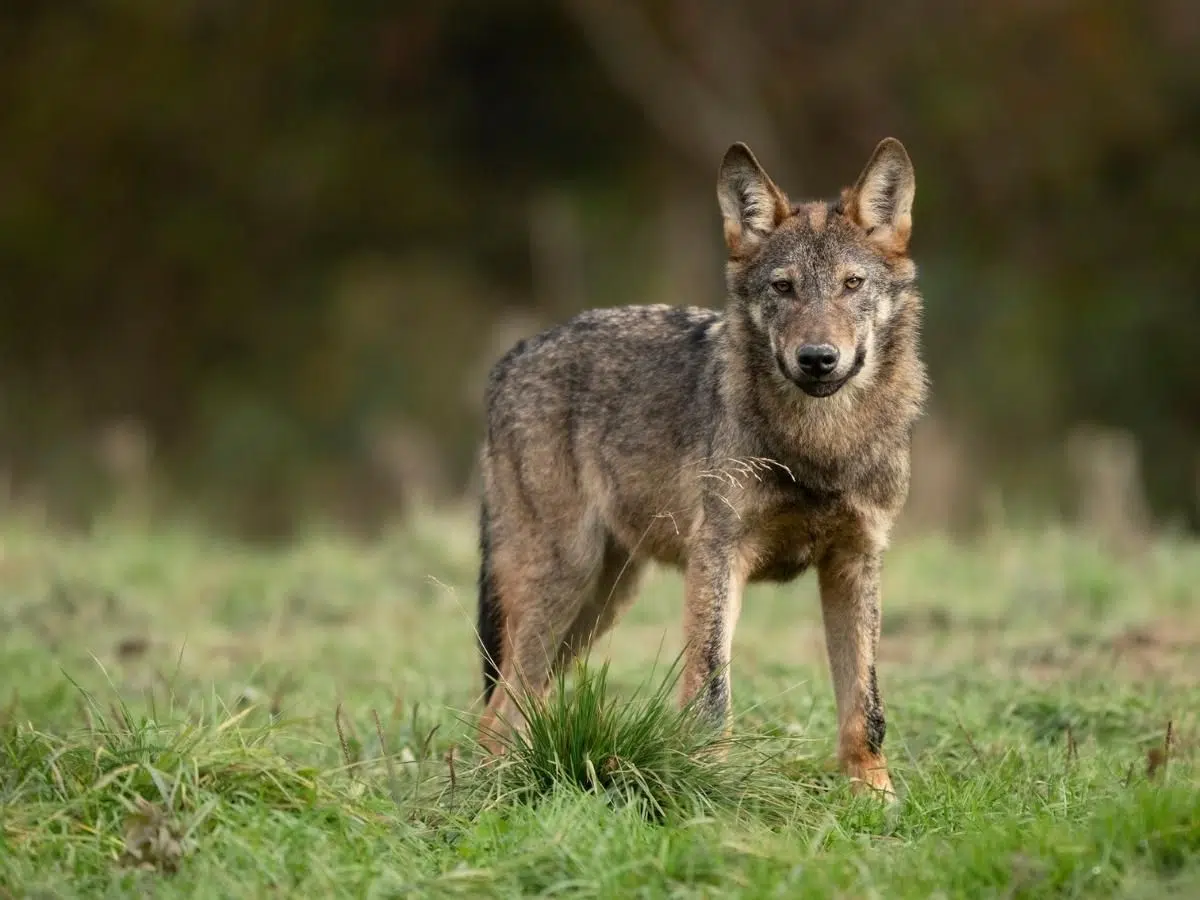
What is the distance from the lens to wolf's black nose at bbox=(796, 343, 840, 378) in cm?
648

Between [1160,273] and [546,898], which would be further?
[1160,273]

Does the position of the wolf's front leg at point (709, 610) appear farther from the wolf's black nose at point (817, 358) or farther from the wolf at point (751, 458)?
the wolf's black nose at point (817, 358)

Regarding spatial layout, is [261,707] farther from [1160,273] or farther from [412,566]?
[1160,273]

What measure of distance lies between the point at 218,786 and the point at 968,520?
37.3ft

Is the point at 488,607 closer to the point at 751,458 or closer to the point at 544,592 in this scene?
the point at 544,592

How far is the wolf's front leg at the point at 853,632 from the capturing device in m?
6.73

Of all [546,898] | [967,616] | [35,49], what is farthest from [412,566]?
[35,49]

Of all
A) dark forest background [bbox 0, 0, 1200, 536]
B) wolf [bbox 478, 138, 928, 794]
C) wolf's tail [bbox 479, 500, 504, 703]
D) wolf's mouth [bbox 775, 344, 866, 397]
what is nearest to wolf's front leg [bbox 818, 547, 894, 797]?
wolf [bbox 478, 138, 928, 794]

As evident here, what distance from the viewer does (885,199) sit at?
7.00m

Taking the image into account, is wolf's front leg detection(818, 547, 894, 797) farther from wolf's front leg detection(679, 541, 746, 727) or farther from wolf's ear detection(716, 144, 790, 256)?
wolf's ear detection(716, 144, 790, 256)

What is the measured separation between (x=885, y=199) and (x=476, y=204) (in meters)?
16.1

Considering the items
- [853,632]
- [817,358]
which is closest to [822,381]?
[817,358]

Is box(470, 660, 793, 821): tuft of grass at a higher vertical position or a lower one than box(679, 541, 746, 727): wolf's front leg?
lower

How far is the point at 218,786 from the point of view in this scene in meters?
5.43
